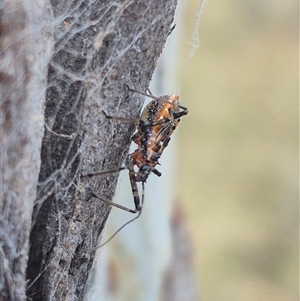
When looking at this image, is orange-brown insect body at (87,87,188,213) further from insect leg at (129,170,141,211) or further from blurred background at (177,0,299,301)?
blurred background at (177,0,299,301)

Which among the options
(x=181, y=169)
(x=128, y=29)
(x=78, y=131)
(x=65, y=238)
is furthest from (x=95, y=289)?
(x=181, y=169)

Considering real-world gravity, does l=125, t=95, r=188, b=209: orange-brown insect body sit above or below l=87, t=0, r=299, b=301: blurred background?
below

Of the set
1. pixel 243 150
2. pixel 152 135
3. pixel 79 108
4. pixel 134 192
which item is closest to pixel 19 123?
pixel 79 108

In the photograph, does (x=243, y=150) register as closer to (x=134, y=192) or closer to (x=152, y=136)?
(x=134, y=192)

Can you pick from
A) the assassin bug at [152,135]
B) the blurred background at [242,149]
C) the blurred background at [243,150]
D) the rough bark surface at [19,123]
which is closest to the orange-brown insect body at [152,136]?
the assassin bug at [152,135]

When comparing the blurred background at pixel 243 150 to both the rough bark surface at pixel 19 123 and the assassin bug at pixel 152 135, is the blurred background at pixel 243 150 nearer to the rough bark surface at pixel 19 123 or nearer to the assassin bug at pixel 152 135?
the assassin bug at pixel 152 135

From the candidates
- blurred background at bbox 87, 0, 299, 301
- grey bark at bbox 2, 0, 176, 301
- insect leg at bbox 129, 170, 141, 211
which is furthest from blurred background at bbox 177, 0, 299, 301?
grey bark at bbox 2, 0, 176, 301

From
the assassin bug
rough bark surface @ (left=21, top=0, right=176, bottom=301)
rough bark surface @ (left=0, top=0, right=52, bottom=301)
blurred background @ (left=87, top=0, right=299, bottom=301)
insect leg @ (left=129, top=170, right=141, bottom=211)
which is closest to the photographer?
rough bark surface @ (left=0, top=0, right=52, bottom=301)
